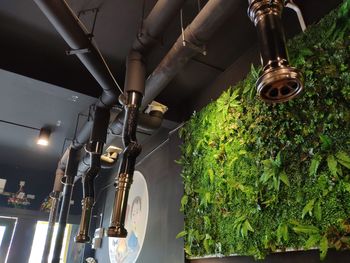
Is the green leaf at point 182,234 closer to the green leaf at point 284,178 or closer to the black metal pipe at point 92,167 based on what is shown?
the black metal pipe at point 92,167

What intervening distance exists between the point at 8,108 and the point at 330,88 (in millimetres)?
3041

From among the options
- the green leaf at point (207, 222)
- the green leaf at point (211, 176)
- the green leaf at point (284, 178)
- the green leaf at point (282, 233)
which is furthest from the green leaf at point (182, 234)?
the green leaf at point (284, 178)

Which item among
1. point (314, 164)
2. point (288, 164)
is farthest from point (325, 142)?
point (288, 164)

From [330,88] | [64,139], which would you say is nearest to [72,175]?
[64,139]

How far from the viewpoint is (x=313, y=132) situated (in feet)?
4.36

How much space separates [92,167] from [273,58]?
5.41ft

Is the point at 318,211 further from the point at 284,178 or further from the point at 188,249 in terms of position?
the point at 188,249

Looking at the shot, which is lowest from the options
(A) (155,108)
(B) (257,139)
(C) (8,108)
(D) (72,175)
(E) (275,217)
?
(E) (275,217)

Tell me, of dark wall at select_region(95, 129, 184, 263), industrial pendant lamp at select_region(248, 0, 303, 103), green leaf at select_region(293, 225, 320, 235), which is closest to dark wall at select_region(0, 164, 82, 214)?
dark wall at select_region(95, 129, 184, 263)

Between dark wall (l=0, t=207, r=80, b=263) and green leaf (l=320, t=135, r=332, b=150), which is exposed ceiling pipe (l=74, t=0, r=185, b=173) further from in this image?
dark wall (l=0, t=207, r=80, b=263)

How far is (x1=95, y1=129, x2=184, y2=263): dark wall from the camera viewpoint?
2404mm

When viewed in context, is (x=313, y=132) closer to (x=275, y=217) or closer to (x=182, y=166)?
(x=275, y=217)

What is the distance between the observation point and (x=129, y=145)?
144 cm

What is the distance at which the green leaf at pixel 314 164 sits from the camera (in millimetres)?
1259
